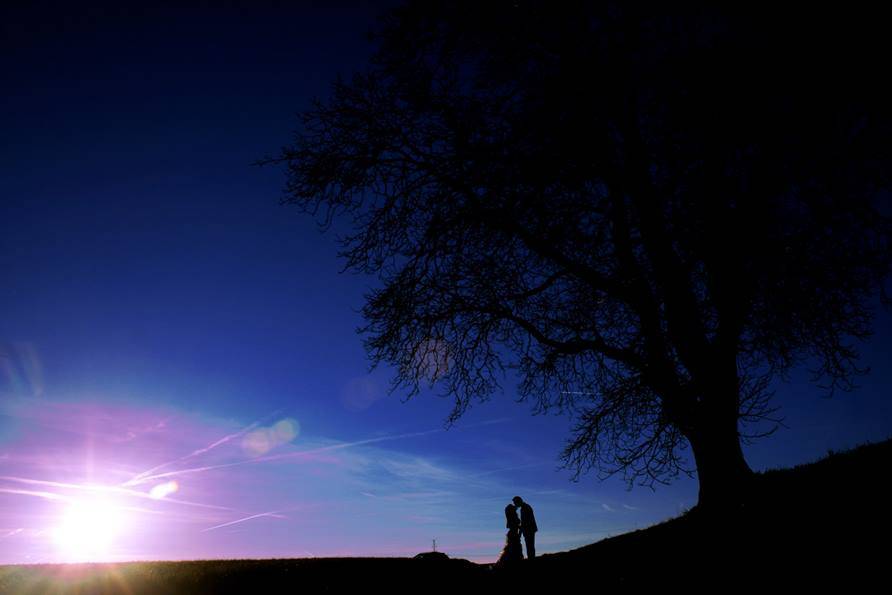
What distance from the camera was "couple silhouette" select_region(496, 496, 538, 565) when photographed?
13.3 meters

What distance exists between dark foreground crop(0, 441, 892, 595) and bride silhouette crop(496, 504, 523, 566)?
2.96ft

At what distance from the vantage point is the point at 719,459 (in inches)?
328

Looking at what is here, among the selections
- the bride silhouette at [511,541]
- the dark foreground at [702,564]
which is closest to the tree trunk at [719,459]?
the dark foreground at [702,564]

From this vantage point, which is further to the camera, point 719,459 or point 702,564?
point 719,459

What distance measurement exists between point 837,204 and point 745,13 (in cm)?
329

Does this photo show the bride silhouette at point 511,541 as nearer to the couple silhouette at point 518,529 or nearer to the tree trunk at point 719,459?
the couple silhouette at point 518,529

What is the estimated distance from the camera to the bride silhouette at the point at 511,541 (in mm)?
12970

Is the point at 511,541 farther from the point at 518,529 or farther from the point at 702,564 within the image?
the point at 702,564

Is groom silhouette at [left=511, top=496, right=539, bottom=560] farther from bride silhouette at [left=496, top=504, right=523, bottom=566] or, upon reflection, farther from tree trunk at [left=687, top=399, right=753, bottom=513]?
tree trunk at [left=687, top=399, right=753, bottom=513]

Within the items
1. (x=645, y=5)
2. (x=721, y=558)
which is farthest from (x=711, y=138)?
(x=721, y=558)

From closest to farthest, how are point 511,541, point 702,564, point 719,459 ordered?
point 702,564 → point 719,459 → point 511,541

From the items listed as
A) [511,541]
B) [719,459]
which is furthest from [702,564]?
[511,541]

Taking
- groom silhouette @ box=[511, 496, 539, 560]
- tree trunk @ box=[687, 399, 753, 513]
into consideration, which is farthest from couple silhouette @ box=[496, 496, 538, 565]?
tree trunk @ box=[687, 399, 753, 513]

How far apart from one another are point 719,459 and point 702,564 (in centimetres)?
320
